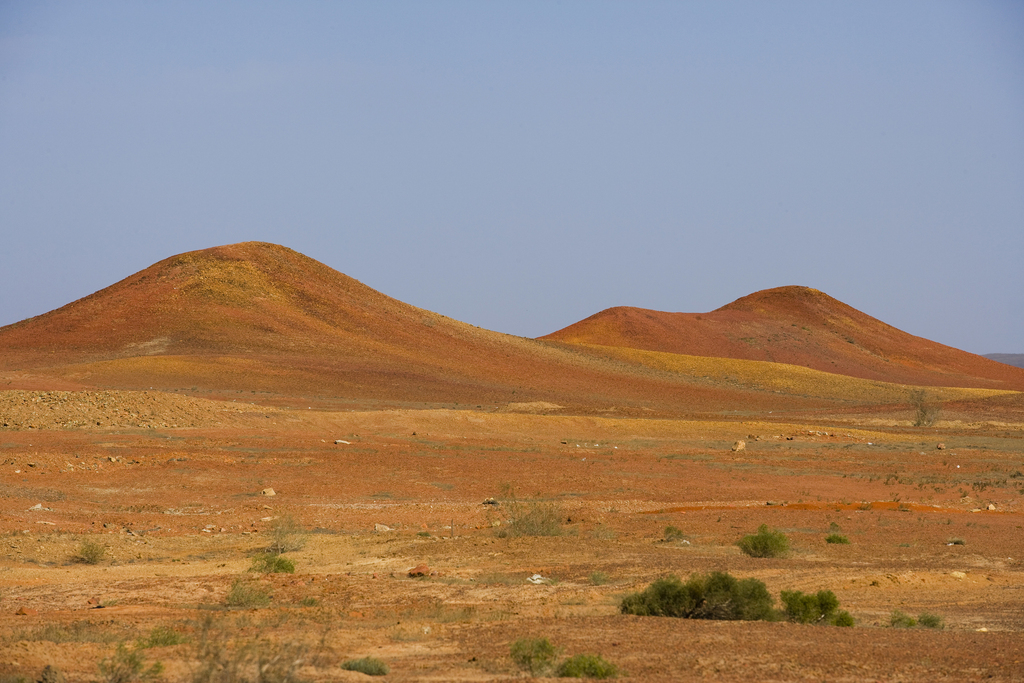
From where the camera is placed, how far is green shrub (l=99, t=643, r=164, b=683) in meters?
7.20

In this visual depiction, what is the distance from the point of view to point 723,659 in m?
8.27

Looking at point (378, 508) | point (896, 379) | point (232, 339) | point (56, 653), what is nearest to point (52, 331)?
point (232, 339)

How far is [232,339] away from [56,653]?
6015 cm

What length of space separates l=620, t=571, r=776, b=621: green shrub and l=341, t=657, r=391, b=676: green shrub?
137 inches

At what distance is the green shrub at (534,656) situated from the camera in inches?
313

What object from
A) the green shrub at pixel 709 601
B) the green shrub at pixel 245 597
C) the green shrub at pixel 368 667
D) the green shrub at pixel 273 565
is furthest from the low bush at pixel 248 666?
the green shrub at pixel 273 565

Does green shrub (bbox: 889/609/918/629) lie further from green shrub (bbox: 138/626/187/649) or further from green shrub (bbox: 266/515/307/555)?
green shrub (bbox: 266/515/307/555)

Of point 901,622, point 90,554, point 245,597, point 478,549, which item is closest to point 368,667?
point 245,597

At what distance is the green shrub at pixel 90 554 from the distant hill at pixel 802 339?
92545mm

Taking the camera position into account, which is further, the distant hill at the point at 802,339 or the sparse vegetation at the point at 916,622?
the distant hill at the point at 802,339

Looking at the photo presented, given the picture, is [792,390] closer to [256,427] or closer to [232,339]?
[232,339]

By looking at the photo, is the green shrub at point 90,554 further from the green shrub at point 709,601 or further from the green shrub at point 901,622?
the green shrub at point 901,622

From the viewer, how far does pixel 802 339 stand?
112438 millimetres

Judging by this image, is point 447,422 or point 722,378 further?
point 722,378
